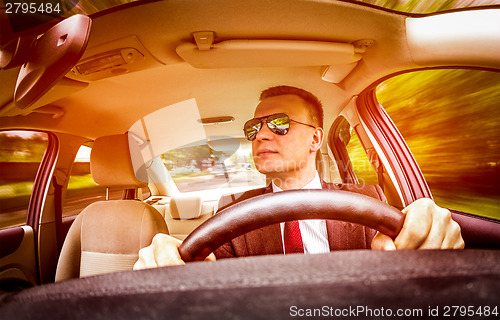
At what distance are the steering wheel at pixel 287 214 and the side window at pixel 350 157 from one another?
5.69 feet

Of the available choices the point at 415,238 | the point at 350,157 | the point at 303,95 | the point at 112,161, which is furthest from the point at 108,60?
the point at 350,157

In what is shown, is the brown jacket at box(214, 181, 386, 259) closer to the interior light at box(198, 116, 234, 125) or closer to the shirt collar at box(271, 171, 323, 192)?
the shirt collar at box(271, 171, 323, 192)

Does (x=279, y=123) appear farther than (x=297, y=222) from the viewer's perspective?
Yes

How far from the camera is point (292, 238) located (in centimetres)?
134

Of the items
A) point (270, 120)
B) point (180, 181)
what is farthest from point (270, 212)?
point (180, 181)

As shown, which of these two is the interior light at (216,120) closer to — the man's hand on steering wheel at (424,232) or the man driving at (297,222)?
the man driving at (297,222)

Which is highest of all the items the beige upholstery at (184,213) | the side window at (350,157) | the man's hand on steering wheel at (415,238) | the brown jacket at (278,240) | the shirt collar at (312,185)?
the side window at (350,157)

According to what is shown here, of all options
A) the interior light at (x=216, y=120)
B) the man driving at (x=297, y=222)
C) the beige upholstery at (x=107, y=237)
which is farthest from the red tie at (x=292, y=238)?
the interior light at (x=216, y=120)

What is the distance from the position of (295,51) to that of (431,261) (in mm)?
1361

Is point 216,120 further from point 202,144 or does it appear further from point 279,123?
point 279,123

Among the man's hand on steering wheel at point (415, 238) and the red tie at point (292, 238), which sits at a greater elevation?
the man's hand on steering wheel at point (415, 238)

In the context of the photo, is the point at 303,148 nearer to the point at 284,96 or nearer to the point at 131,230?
the point at 284,96

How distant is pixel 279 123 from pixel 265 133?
0.11m

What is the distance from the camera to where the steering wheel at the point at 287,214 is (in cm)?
65
